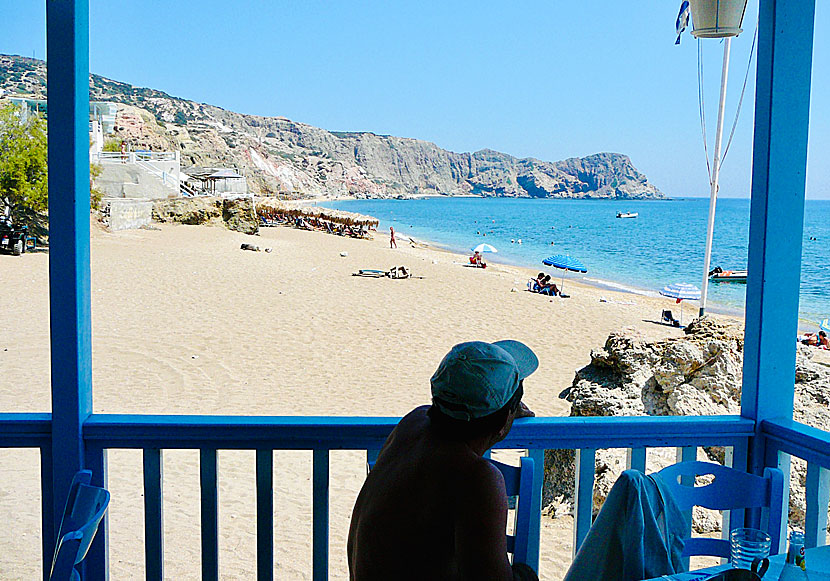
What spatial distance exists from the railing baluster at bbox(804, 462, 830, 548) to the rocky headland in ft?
4.73

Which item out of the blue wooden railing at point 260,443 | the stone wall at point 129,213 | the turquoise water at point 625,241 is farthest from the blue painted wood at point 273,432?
the stone wall at point 129,213

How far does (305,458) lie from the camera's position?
5742mm

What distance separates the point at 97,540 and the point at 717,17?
2.18 meters

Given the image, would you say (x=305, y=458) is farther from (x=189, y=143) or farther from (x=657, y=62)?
(x=657, y=62)

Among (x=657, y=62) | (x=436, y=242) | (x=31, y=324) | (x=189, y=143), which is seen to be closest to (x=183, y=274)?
(x=31, y=324)

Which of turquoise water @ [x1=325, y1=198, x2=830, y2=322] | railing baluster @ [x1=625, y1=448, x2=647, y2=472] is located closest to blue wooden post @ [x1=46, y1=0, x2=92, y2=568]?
railing baluster @ [x1=625, y1=448, x2=647, y2=472]

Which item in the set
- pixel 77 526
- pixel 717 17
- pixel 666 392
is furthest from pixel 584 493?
pixel 666 392

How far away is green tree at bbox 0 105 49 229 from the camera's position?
63.2ft

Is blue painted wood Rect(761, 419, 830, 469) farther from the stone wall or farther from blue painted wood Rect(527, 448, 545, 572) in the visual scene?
the stone wall

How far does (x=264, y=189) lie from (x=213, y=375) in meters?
62.8

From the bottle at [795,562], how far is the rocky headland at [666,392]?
2.15m

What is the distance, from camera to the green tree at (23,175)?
1925cm

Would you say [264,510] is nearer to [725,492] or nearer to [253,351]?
[725,492]

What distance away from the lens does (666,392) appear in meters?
3.79
